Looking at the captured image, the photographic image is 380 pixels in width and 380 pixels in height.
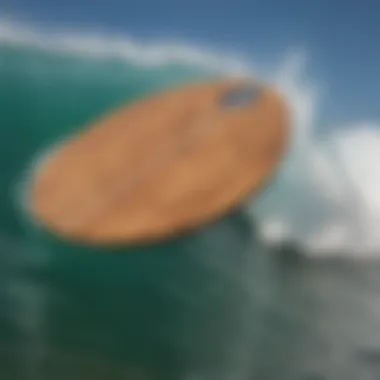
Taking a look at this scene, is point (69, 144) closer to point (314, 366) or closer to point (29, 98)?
point (29, 98)

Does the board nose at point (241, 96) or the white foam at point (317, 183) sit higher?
Answer: the board nose at point (241, 96)

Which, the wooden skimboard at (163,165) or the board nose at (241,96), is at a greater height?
the board nose at (241,96)

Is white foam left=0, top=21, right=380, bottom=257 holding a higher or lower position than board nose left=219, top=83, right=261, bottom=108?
lower
